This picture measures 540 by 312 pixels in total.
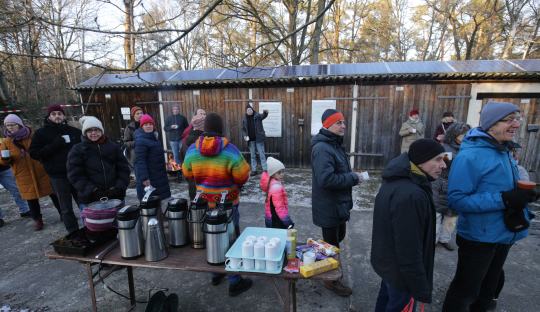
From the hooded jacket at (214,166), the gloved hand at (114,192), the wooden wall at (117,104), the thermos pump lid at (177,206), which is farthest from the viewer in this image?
the wooden wall at (117,104)

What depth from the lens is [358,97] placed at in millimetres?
7355

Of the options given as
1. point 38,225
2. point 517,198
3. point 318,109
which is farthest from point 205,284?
point 318,109

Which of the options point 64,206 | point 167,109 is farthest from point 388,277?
point 167,109

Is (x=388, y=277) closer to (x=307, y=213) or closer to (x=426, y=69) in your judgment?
(x=307, y=213)

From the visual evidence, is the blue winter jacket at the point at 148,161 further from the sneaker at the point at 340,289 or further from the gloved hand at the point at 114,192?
the sneaker at the point at 340,289

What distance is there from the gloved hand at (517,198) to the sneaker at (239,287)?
2428mm

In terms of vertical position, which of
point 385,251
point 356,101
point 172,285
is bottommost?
point 172,285

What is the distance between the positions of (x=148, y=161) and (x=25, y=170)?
2.20 meters

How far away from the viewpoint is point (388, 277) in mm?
1809

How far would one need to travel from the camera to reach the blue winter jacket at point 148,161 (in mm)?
3631

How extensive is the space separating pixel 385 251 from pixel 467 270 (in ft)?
2.48

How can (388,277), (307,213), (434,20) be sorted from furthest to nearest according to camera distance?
1. (434,20)
2. (307,213)
3. (388,277)

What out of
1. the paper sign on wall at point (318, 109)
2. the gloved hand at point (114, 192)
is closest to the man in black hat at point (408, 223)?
the gloved hand at point (114, 192)

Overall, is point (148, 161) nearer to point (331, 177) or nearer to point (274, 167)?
point (274, 167)
